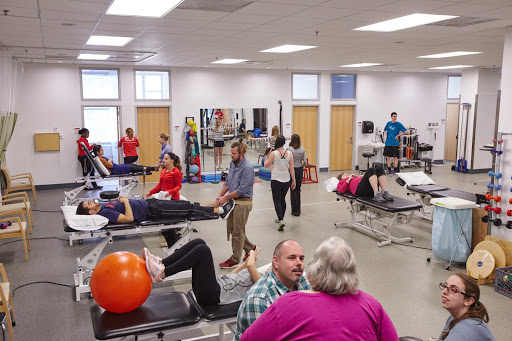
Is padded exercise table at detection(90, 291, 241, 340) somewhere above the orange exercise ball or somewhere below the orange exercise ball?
below

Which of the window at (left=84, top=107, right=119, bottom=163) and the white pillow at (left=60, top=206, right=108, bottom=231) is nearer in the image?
the white pillow at (left=60, top=206, right=108, bottom=231)

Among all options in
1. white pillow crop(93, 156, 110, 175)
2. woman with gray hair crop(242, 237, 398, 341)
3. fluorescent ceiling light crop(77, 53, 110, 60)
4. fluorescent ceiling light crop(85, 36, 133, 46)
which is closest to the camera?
woman with gray hair crop(242, 237, 398, 341)

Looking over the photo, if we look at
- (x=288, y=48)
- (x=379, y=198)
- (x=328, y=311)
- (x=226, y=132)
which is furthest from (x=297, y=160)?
(x=328, y=311)

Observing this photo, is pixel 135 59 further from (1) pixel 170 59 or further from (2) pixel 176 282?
(2) pixel 176 282

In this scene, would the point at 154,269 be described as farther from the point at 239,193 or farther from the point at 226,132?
the point at 226,132

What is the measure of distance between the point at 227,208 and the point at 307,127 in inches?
322

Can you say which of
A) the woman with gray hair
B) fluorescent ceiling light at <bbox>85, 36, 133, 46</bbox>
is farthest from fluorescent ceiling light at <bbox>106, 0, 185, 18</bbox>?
the woman with gray hair

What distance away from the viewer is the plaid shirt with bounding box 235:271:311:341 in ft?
6.86

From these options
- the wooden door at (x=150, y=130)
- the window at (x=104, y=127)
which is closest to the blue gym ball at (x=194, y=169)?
the wooden door at (x=150, y=130)

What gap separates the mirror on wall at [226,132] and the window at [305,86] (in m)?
1.55

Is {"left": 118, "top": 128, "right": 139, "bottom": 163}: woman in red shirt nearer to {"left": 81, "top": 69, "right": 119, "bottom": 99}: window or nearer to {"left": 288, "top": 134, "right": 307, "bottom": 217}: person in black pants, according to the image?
{"left": 81, "top": 69, "right": 119, "bottom": 99}: window

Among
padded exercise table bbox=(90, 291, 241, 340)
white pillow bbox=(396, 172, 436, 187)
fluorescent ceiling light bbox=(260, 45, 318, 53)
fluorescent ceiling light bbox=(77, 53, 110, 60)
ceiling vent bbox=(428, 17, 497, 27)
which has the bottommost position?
padded exercise table bbox=(90, 291, 241, 340)

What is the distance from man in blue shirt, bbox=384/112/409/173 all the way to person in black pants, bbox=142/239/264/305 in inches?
384

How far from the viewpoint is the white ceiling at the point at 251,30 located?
4.12m
